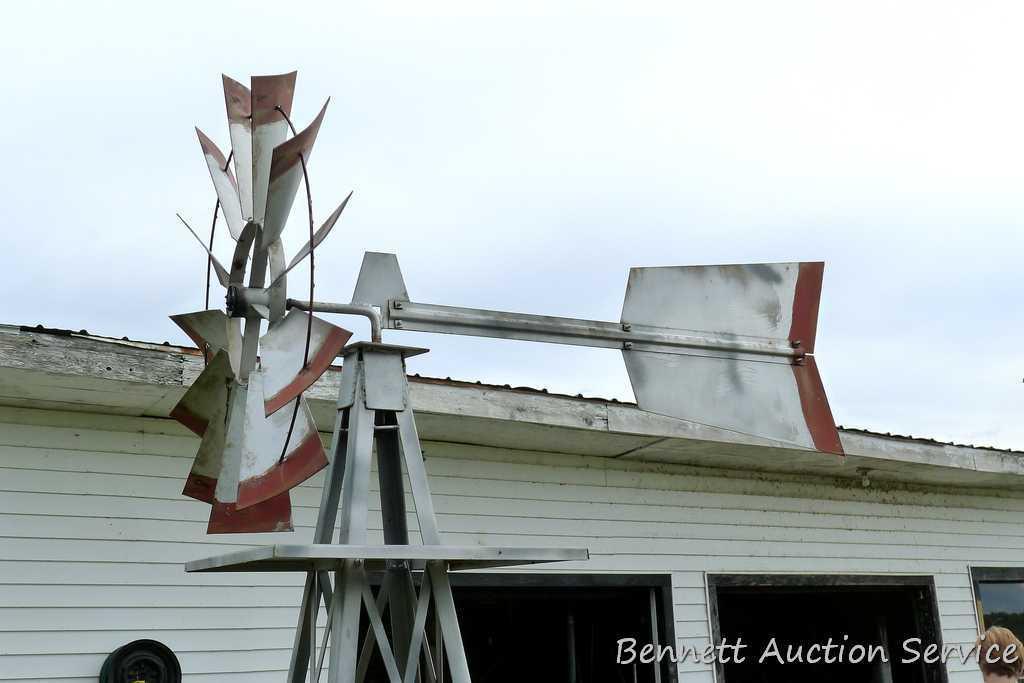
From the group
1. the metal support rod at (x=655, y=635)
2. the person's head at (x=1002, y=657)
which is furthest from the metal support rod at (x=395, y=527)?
the metal support rod at (x=655, y=635)

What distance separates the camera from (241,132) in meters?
3.10

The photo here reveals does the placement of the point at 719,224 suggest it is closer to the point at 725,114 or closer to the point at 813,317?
the point at 725,114

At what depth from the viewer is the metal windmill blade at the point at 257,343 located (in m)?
2.61

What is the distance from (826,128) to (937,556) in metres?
3.97

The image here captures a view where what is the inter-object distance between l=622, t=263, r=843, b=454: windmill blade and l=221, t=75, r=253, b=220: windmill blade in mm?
1428

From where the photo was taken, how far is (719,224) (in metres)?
10.3

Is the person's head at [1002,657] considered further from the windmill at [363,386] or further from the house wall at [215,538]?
the house wall at [215,538]

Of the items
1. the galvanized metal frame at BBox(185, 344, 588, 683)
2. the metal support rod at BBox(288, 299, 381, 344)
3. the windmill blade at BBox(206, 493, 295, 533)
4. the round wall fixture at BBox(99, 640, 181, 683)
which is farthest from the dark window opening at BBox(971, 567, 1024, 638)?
the windmill blade at BBox(206, 493, 295, 533)

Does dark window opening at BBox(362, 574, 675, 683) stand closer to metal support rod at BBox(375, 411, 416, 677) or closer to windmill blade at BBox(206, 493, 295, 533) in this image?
metal support rod at BBox(375, 411, 416, 677)

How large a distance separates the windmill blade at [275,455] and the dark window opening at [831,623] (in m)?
5.28

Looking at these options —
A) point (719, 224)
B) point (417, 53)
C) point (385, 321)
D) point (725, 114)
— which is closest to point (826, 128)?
point (725, 114)

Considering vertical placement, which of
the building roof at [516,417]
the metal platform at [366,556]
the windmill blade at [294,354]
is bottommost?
the metal platform at [366,556]

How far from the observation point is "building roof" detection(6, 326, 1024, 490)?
15.1 feet

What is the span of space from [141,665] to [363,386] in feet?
9.55
